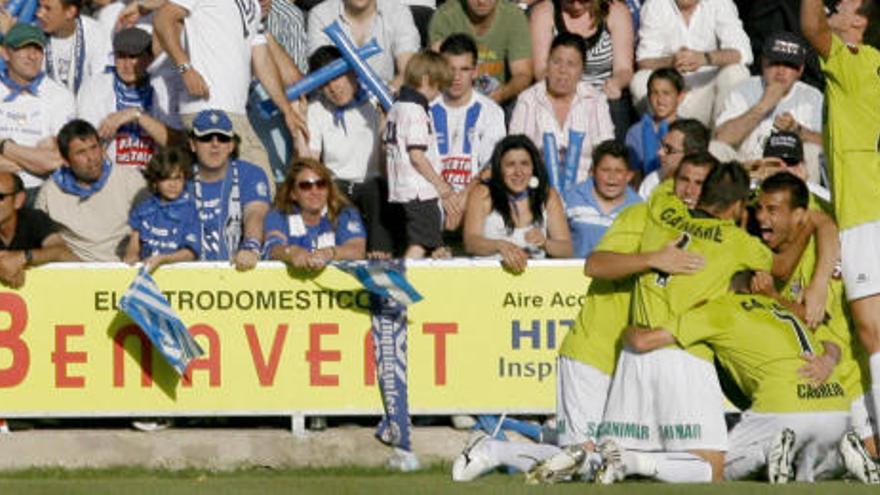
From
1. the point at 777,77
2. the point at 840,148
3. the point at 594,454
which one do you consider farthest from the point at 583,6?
the point at 594,454

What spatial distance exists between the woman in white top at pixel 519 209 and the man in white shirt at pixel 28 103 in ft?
9.72

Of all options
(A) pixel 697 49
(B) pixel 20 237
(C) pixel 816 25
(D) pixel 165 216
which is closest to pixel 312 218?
(D) pixel 165 216

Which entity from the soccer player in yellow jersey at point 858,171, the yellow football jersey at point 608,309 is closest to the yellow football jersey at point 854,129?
the soccer player in yellow jersey at point 858,171

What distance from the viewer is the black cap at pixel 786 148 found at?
15.6 metres

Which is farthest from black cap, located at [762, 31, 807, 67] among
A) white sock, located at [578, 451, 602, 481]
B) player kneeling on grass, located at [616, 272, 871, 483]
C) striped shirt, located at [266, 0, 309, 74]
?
white sock, located at [578, 451, 602, 481]

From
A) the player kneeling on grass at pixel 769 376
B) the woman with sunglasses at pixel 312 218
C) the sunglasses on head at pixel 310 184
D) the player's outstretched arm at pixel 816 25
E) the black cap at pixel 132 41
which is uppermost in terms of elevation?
the black cap at pixel 132 41

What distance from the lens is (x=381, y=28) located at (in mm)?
17219

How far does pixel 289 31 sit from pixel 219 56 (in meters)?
1.11

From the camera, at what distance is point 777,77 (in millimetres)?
16828

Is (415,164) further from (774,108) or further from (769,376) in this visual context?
(769,376)

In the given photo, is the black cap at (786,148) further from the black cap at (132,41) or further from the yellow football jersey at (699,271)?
the black cap at (132,41)

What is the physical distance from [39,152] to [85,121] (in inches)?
20.4

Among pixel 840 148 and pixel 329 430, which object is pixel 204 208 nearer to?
pixel 329 430

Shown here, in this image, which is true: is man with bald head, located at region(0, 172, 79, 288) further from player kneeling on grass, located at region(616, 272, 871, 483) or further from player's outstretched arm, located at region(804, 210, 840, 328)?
player's outstretched arm, located at region(804, 210, 840, 328)
